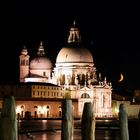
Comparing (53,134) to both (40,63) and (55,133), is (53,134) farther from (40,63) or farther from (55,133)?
(40,63)

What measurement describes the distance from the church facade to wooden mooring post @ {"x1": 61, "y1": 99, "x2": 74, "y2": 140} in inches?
2600

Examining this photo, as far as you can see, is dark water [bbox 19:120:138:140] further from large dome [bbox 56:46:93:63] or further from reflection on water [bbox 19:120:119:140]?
large dome [bbox 56:46:93:63]

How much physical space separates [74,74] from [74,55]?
8.68 ft

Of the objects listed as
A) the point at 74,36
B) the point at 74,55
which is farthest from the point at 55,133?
the point at 74,36

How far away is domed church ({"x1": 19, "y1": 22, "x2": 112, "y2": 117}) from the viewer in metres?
91.3

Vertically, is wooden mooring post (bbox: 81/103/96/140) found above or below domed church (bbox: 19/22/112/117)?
below

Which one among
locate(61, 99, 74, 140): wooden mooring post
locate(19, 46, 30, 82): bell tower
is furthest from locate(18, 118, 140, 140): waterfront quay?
locate(19, 46, 30, 82): bell tower

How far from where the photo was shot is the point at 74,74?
311 feet

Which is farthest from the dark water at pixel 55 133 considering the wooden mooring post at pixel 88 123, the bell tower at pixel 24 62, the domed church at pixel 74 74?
the bell tower at pixel 24 62

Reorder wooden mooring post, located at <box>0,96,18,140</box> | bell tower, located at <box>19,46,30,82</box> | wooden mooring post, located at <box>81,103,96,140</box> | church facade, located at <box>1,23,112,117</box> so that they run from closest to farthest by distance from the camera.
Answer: wooden mooring post, located at <box>0,96,18,140</box> → wooden mooring post, located at <box>81,103,96,140</box> → church facade, located at <box>1,23,112,117</box> → bell tower, located at <box>19,46,30,82</box>

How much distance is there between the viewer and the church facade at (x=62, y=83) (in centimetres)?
8656

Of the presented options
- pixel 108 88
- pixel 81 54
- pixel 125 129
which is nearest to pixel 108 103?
pixel 108 88

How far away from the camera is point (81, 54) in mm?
95562

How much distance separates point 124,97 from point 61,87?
1639 centimetres
